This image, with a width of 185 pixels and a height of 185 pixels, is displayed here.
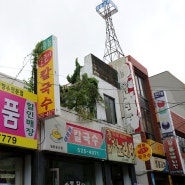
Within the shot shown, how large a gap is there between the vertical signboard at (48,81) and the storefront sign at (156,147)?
1008cm

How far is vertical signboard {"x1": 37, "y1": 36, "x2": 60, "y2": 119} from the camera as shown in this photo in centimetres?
913

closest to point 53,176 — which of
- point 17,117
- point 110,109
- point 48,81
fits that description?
point 17,117

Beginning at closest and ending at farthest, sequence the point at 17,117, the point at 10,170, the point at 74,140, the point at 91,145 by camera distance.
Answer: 1. the point at 17,117
2. the point at 10,170
3. the point at 74,140
4. the point at 91,145

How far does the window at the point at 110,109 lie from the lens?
1603cm

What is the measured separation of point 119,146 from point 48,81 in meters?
6.16

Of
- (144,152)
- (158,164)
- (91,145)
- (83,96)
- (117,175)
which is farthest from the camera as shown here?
(158,164)

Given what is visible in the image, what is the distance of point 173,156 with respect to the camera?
1900 centimetres

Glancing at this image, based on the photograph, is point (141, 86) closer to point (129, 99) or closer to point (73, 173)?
point (129, 99)

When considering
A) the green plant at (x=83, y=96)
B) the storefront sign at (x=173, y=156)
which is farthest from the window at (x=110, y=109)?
the storefront sign at (x=173, y=156)

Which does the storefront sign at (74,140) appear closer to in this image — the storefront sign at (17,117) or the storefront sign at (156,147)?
the storefront sign at (17,117)

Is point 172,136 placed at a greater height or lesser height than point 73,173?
greater

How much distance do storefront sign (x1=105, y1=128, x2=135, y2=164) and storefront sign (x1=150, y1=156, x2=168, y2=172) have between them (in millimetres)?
2085

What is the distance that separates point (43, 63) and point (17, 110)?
206 cm

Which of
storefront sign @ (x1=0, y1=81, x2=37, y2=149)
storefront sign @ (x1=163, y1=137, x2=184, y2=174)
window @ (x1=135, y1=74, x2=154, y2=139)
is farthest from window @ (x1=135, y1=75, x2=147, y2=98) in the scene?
storefront sign @ (x1=0, y1=81, x2=37, y2=149)
